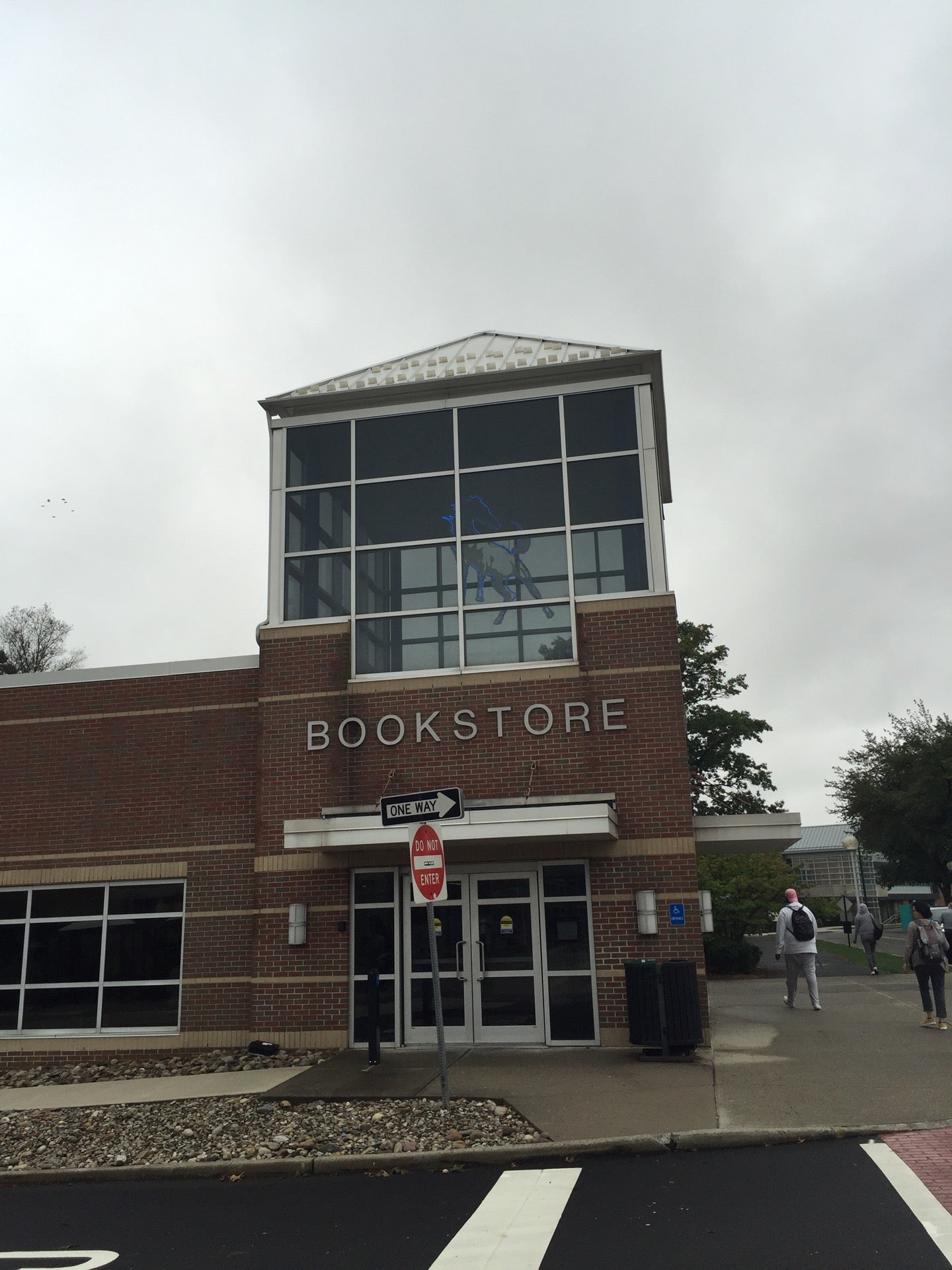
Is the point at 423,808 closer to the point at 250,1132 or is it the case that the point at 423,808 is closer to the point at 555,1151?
the point at 555,1151

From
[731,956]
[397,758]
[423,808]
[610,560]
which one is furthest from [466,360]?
[731,956]

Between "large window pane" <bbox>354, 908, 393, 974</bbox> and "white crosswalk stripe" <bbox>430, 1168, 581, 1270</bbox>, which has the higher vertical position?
"large window pane" <bbox>354, 908, 393, 974</bbox>

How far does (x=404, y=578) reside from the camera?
14.5m

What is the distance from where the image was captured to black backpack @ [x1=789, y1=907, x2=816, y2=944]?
47.7 feet

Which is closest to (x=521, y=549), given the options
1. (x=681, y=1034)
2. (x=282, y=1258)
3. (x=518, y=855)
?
(x=518, y=855)

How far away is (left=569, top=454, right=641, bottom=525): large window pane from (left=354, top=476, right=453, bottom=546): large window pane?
1765mm

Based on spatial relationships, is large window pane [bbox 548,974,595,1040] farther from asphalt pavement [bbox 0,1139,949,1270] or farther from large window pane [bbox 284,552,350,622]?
large window pane [bbox 284,552,350,622]

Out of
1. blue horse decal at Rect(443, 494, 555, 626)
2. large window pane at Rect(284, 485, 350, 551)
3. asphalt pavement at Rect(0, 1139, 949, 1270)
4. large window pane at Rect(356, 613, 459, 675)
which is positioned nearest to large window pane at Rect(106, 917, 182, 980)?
large window pane at Rect(356, 613, 459, 675)

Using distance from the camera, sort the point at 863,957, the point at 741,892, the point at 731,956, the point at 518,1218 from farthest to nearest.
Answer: the point at 863,957 < the point at 741,892 < the point at 731,956 < the point at 518,1218

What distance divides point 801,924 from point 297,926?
22.8 feet

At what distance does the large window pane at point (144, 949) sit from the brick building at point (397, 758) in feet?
0.10

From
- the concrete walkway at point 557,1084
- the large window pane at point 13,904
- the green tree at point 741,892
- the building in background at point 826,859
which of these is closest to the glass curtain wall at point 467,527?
the concrete walkway at point 557,1084

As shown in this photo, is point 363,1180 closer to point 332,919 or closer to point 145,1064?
point 332,919

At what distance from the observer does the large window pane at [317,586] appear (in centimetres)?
1461
